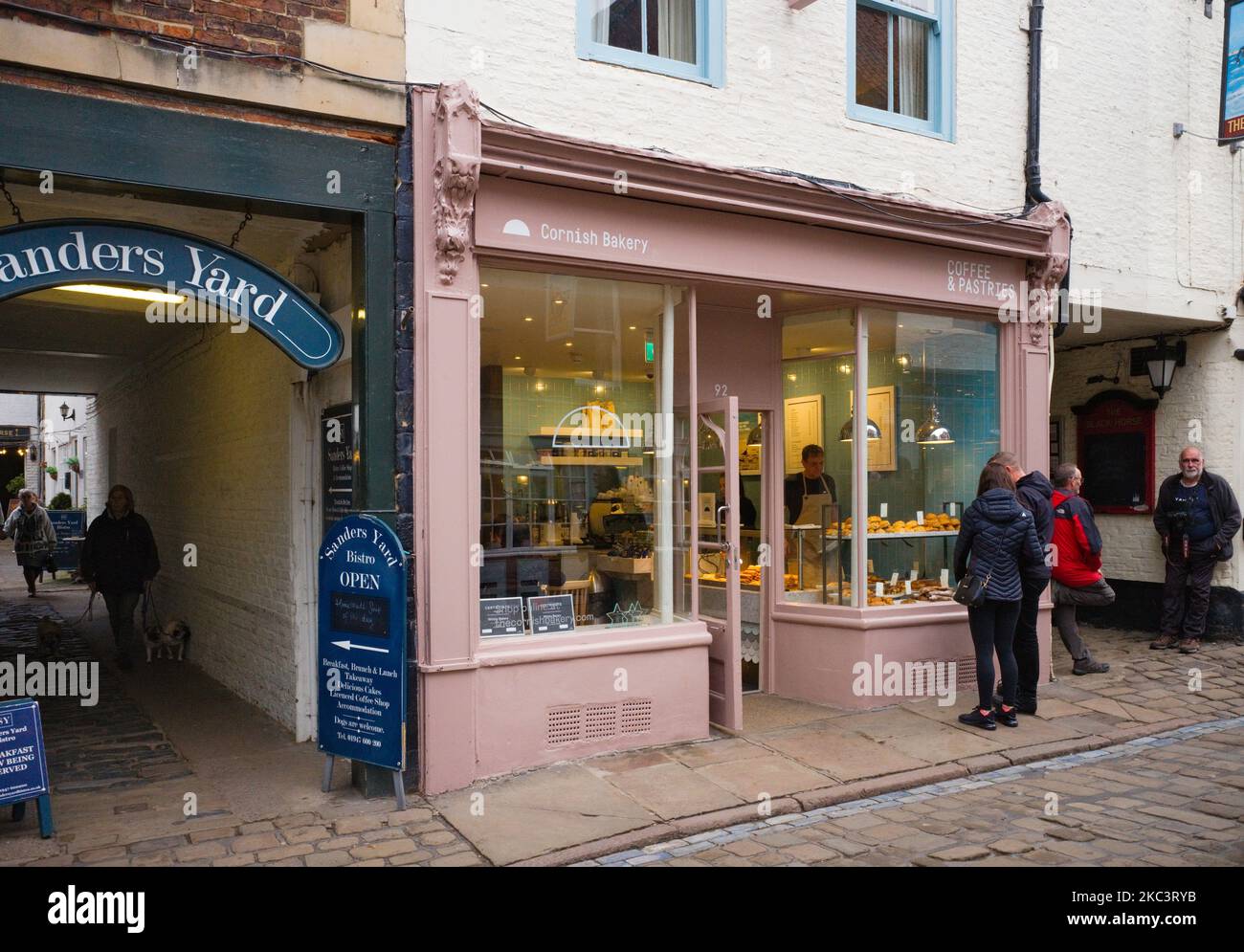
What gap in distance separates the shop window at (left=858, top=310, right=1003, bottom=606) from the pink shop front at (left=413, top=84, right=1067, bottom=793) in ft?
0.07

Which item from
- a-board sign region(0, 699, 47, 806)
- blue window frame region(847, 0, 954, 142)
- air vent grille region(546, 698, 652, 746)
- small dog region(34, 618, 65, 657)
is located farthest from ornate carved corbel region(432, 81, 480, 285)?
small dog region(34, 618, 65, 657)

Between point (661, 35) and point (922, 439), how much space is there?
4.14m

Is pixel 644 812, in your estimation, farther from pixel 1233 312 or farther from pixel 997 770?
pixel 1233 312

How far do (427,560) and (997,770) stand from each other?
4059mm

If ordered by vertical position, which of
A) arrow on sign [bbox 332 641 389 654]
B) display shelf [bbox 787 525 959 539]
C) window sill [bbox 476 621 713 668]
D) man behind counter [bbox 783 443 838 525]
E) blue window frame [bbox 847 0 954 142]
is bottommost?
window sill [bbox 476 621 713 668]

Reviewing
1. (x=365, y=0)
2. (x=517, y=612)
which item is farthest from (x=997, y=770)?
(x=365, y=0)

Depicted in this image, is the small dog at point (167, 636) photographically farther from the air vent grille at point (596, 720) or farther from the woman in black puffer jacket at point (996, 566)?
the woman in black puffer jacket at point (996, 566)

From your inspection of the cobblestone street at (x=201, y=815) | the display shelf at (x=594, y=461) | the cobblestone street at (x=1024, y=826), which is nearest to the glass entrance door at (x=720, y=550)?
the display shelf at (x=594, y=461)

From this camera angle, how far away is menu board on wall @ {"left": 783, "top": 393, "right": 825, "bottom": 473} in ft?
27.7

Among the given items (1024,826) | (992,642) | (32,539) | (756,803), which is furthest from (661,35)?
(32,539)

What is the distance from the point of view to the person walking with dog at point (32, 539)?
16.5 metres

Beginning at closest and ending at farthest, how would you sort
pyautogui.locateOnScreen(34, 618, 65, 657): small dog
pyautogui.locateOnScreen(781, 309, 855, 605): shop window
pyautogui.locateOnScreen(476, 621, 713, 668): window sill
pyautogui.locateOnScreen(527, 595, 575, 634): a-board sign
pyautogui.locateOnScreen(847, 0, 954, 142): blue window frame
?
pyautogui.locateOnScreen(476, 621, 713, 668): window sill → pyautogui.locateOnScreen(527, 595, 575, 634): a-board sign → pyautogui.locateOnScreen(847, 0, 954, 142): blue window frame → pyautogui.locateOnScreen(781, 309, 855, 605): shop window → pyautogui.locateOnScreen(34, 618, 65, 657): small dog

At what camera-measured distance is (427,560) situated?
19.3 ft

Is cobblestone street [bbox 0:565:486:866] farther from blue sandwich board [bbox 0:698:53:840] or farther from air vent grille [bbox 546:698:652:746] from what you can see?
air vent grille [bbox 546:698:652:746]
